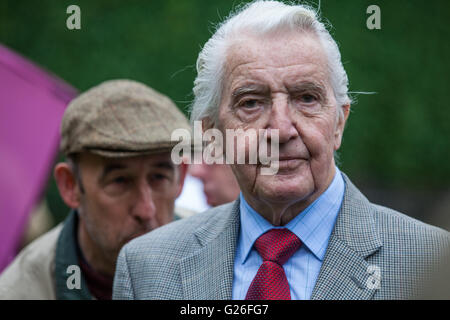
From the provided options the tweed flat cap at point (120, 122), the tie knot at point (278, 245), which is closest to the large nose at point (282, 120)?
the tie knot at point (278, 245)

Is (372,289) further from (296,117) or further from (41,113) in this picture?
(41,113)

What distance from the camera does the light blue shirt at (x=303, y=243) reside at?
216cm

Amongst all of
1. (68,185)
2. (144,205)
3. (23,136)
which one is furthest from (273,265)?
(23,136)

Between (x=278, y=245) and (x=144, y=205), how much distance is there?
1123mm

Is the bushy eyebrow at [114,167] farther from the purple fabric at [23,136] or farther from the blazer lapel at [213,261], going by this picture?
the purple fabric at [23,136]

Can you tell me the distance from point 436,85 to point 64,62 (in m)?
4.35

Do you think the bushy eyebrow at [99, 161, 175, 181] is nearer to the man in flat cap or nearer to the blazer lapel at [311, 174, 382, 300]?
the man in flat cap

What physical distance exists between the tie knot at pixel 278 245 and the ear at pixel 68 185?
1.46 meters

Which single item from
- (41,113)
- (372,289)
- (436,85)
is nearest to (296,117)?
(372,289)

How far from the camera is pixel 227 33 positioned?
2.41m

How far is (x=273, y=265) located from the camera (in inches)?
85.3

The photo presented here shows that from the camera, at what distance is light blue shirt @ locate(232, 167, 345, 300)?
85.2 inches

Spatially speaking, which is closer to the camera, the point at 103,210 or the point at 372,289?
the point at 372,289

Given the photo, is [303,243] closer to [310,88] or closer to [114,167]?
[310,88]
